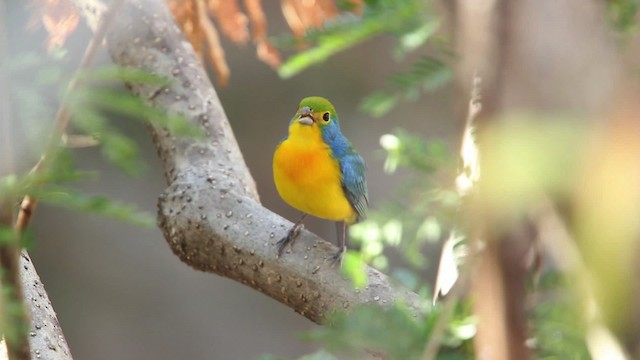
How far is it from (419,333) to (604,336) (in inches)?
6.7

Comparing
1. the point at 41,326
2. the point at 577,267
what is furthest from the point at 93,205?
the point at 41,326

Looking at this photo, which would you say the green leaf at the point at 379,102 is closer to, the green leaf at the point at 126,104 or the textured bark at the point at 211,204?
the green leaf at the point at 126,104

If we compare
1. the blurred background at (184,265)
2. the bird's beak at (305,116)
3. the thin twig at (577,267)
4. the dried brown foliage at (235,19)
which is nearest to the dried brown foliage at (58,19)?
the dried brown foliage at (235,19)

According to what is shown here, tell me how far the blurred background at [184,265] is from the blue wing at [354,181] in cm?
199

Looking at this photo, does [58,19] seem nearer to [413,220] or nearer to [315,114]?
[315,114]

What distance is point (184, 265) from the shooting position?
371 cm

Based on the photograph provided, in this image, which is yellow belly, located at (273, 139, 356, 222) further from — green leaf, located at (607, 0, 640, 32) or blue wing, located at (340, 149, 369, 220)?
green leaf, located at (607, 0, 640, 32)

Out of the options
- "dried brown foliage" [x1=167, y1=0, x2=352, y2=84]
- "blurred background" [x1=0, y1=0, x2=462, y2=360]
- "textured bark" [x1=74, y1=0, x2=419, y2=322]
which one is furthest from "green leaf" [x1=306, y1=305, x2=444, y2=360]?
"blurred background" [x1=0, y1=0, x2=462, y2=360]

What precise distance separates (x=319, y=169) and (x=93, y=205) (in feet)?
3.26

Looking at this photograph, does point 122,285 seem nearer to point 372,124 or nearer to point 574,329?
point 372,124

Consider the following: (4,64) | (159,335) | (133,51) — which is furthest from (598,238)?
(159,335)

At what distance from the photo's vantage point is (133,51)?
61.3 inches

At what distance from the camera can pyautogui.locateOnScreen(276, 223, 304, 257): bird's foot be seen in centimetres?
129

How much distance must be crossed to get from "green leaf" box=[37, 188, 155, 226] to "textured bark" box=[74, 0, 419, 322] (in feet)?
1.90
